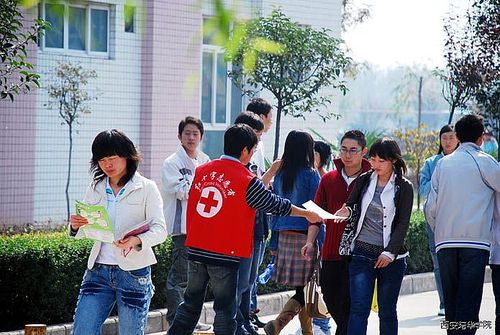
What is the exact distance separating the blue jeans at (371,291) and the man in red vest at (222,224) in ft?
1.77

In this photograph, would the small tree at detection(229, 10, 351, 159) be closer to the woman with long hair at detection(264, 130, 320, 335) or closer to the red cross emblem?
the woman with long hair at detection(264, 130, 320, 335)

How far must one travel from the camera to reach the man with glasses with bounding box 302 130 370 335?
815cm

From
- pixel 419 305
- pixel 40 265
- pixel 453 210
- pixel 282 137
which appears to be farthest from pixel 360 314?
pixel 282 137

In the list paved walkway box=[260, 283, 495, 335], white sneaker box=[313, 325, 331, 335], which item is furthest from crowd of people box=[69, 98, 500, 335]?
paved walkway box=[260, 283, 495, 335]

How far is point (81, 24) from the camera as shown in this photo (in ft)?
54.7

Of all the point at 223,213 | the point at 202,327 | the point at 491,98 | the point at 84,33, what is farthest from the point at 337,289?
the point at 84,33

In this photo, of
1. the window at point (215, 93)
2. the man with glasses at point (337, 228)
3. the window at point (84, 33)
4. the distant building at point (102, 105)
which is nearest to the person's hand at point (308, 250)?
the man with glasses at point (337, 228)

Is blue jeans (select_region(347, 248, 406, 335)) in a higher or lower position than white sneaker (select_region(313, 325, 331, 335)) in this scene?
higher

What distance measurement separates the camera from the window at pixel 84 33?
16.3 m

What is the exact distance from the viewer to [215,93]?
1892cm

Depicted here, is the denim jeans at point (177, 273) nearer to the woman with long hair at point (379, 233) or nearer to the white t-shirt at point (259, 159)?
the white t-shirt at point (259, 159)

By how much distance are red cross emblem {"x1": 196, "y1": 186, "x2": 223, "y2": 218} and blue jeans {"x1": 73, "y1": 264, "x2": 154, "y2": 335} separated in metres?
1.13

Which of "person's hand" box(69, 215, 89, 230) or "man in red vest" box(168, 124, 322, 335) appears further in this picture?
"man in red vest" box(168, 124, 322, 335)

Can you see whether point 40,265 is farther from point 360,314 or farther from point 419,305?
point 419,305
